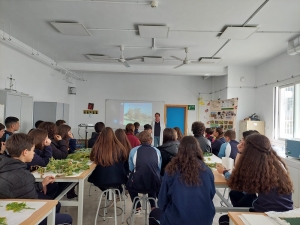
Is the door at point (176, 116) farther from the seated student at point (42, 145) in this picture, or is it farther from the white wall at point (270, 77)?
→ the seated student at point (42, 145)

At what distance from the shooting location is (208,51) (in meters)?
5.76

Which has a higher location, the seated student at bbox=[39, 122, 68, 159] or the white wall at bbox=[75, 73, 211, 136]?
the white wall at bbox=[75, 73, 211, 136]

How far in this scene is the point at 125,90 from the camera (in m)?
8.88

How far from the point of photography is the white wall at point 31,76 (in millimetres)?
4746

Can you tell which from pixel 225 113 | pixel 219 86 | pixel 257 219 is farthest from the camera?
pixel 219 86

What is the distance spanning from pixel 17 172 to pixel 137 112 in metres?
7.13

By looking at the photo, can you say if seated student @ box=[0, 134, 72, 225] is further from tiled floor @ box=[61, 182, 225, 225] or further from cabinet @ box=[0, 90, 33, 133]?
cabinet @ box=[0, 90, 33, 133]

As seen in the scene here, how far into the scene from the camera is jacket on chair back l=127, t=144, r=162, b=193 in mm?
2715

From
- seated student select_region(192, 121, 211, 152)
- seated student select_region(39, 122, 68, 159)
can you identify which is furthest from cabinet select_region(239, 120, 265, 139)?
seated student select_region(39, 122, 68, 159)

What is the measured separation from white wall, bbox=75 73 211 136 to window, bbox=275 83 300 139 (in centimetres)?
346

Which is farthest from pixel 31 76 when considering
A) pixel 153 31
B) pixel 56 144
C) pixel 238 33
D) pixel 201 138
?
pixel 238 33

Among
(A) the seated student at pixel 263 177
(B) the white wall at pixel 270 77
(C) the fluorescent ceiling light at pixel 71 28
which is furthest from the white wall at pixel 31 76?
(B) the white wall at pixel 270 77

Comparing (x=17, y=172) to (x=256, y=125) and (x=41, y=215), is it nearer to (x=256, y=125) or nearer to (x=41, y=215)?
(x=41, y=215)

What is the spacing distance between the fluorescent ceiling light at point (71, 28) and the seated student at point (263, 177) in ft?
12.0
